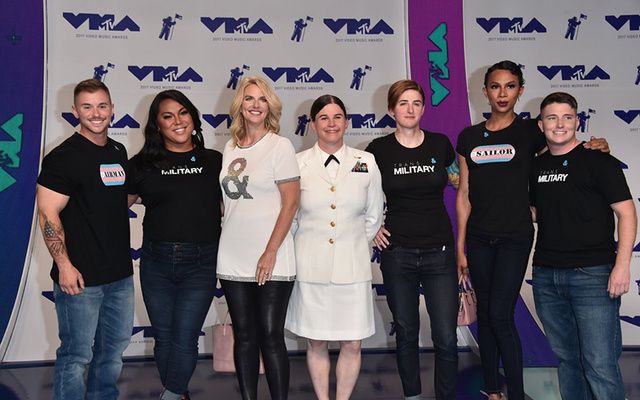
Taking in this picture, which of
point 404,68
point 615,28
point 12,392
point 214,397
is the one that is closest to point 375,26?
point 404,68

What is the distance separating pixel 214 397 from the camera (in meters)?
3.36

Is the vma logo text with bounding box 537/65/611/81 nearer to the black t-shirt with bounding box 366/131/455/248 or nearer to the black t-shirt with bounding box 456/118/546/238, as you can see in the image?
the black t-shirt with bounding box 456/118/546/238

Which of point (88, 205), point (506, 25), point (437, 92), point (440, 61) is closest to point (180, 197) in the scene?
point (88, 205)

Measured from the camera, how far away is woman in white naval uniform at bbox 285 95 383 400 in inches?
105

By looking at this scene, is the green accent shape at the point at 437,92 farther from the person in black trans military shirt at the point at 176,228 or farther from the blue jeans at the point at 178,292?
the blue jeans at the point at 178,292

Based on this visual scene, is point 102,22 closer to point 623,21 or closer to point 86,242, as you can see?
point 86,242

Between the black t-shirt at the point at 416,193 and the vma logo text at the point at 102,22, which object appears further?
the vma logo text at the point at 102,22

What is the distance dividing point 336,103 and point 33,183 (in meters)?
2.61

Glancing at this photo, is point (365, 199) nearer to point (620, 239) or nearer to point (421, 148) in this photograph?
point (421, 148)

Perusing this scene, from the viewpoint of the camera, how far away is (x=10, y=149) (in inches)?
163

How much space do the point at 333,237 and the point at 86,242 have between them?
107 cm

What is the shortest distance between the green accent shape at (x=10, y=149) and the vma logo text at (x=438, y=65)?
306 centimetres

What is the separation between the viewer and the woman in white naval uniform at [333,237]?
2662 millimetres

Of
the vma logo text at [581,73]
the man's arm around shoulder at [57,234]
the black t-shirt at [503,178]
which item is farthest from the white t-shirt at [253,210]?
the vma logo text at [581,73]
